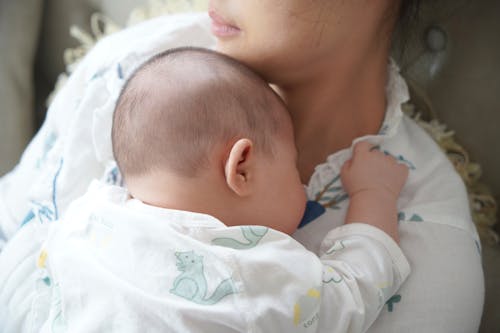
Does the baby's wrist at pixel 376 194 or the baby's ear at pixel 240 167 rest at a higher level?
the baby's ear at pixel 240 167

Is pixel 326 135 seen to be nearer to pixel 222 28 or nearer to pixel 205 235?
pixel 222 28

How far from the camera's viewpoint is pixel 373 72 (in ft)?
3.09

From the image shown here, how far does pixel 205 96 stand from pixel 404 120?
16.1 inches

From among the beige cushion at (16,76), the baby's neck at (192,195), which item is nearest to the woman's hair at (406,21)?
the baby's neck at (192,195)

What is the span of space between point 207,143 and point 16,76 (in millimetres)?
695

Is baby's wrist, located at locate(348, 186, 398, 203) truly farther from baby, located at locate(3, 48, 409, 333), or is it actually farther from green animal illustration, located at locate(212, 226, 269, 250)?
green animal illustration, located at locate(212, 226, 269, 250)

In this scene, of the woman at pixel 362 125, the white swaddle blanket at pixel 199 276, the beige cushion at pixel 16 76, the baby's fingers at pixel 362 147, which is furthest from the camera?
the beige cushion at pixel 16 76

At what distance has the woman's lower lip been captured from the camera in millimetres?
821

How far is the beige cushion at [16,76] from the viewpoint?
3.86 feet

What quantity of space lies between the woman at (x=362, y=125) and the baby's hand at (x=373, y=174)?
2 centimetres

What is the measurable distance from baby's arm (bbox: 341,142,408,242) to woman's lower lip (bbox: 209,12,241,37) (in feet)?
0.82

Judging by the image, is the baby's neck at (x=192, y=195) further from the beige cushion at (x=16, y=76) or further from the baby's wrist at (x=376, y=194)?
the beige cushion at (x=16, y=76)

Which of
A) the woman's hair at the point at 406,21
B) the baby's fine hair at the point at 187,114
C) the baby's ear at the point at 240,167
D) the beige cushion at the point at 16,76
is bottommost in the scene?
the beige cushion at the point at 16,76

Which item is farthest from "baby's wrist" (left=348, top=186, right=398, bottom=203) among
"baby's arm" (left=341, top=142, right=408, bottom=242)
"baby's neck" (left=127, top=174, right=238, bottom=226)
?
"baby's neck" (left=127, top=174, right=238, bottom=226)
